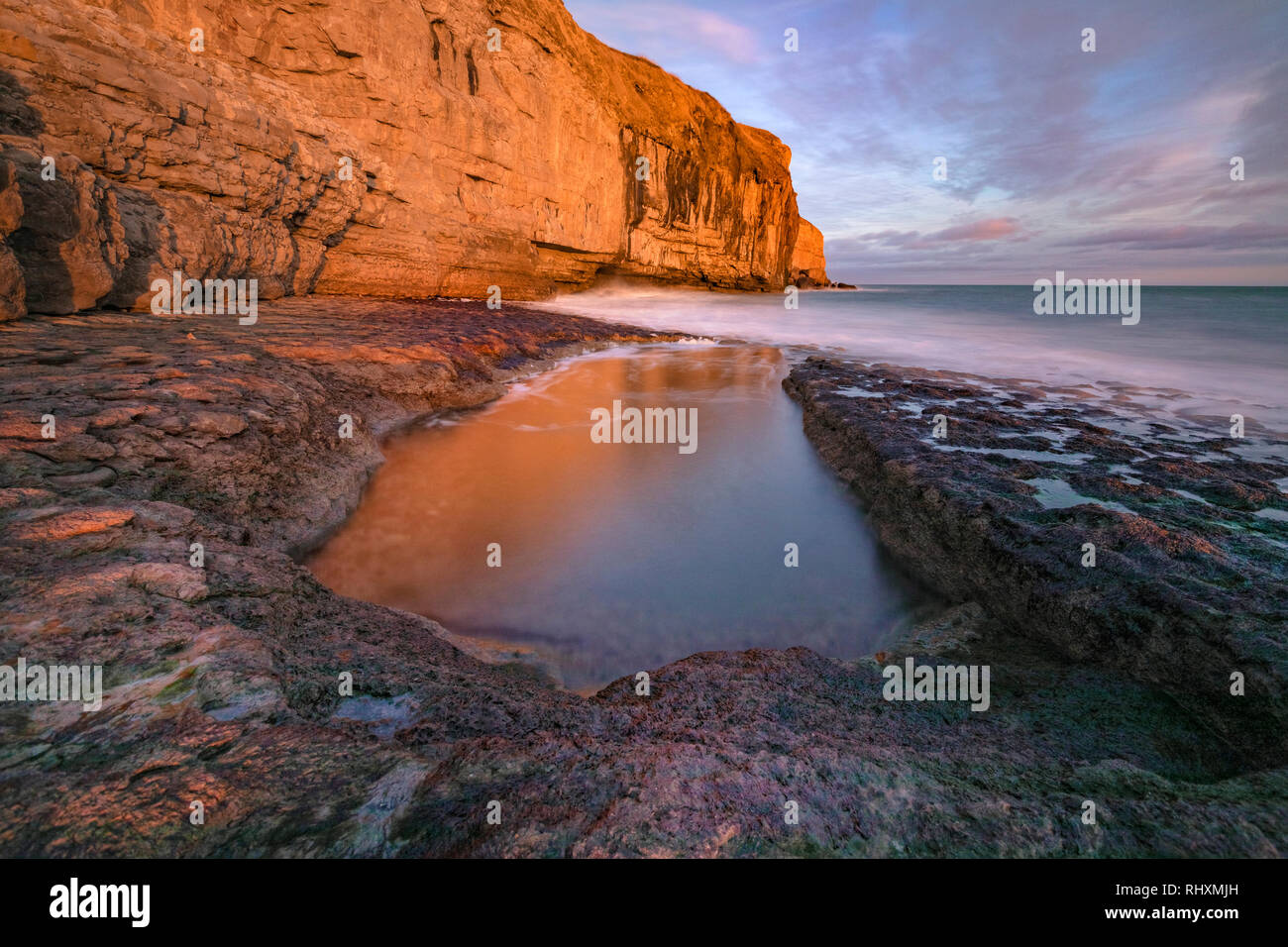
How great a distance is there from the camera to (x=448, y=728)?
167cm

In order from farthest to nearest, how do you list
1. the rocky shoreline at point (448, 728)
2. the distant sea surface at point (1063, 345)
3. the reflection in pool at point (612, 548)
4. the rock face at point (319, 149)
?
the distant sea surface at point (1063, 345) < the rock face at point (319, 149) < the reflection in pool at point (612, 548) < the rocky shoreline at point (448, 728)

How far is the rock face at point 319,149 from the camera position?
22.4 feet

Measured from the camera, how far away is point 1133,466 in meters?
4.56

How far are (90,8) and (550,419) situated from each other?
10.4m

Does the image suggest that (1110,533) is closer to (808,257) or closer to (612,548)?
(612,548)

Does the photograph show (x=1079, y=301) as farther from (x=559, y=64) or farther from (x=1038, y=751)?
(x=1038, y=751)

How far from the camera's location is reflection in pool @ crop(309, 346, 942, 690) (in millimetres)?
3238

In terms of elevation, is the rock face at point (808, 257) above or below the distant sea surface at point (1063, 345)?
above

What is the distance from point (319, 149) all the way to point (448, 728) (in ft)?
46.8

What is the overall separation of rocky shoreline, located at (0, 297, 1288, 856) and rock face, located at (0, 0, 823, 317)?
483 cm

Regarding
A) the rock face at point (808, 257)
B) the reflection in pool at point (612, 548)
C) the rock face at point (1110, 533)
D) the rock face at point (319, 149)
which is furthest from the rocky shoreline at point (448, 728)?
the rock face at point (808, 257)

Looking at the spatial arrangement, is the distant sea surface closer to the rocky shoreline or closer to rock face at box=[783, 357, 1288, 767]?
rock face at box=[783, 357, 1288, 767]

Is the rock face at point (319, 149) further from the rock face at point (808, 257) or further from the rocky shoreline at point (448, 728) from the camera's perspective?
the rock face at point (808, 257)

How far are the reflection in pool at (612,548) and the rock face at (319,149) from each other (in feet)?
15.7
